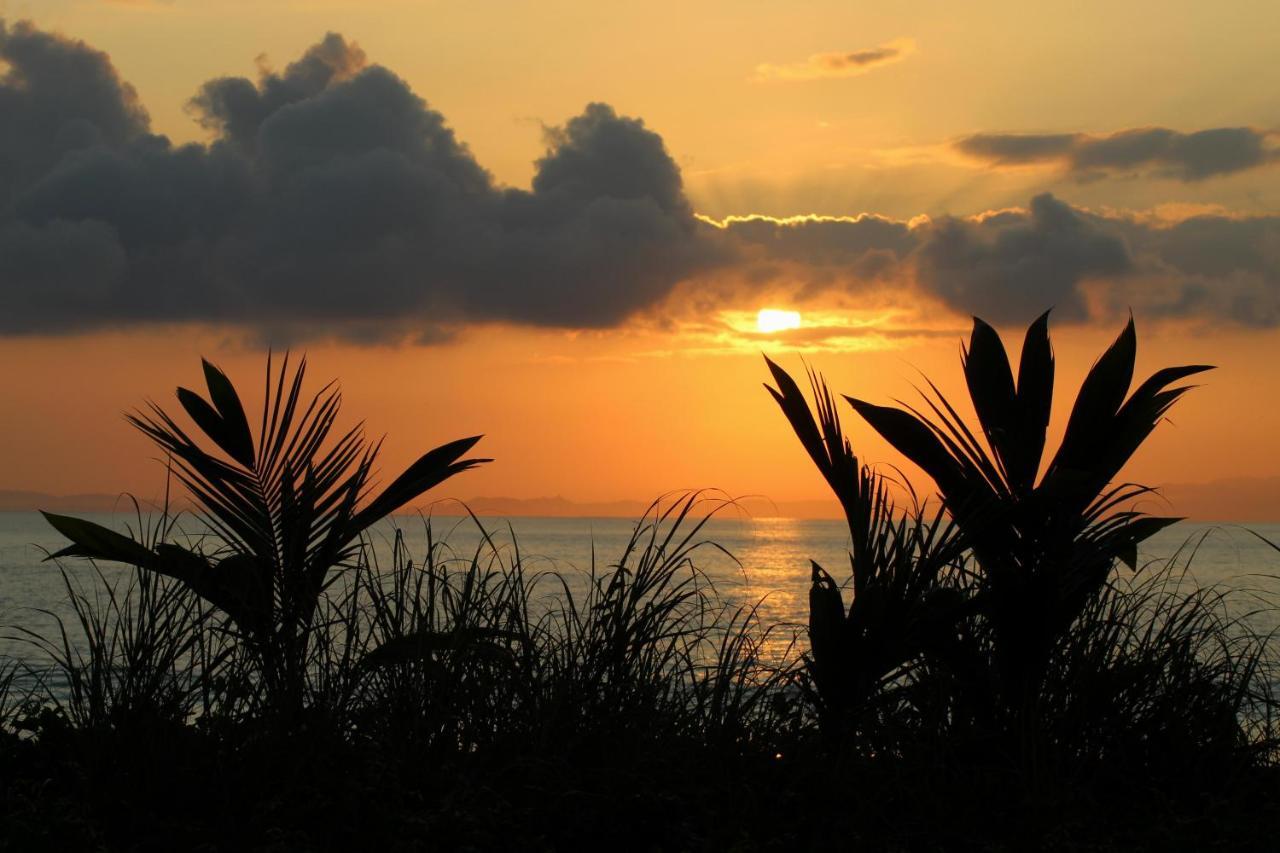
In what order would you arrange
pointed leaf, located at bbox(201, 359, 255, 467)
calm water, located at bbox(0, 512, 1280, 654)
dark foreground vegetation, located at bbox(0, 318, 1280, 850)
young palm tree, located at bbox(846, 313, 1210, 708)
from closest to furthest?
dark foreground vegetation, located at bbox(0, 318, 1280, 850) < young palm tree, located at bbox(846, 313, 1210, 708) < pointed leaf, located at bbox(201, 359, 255, 467) < calm water, located at bbox(0, 512, 1280, 654)

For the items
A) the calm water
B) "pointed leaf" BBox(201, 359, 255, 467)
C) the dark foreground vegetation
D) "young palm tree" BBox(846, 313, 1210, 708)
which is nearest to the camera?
the dark foreground vegetation

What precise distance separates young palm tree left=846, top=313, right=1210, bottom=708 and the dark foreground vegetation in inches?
0.5

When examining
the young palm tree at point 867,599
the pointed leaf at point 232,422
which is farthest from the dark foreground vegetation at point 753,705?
the pointed leaf at point 232,422

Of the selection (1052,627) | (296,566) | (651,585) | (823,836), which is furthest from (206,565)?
(1052,627)

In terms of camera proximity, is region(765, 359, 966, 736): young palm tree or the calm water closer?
region(765, 359, 966, 736): young palm tree

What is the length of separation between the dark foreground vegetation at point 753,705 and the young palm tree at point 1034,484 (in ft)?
0.04

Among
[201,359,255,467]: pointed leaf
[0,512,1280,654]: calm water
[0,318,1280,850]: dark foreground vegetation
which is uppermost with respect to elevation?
[201,359,255,467]: pointed leaf

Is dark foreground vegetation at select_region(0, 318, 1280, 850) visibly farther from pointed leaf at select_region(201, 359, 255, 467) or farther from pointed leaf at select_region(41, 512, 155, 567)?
pointed leaf at select_region(201, 359, 255, 467)

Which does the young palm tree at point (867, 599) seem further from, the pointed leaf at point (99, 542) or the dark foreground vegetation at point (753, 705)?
the pointed leaf at point (99, 542)

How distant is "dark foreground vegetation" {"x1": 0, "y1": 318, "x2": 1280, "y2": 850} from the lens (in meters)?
4.32

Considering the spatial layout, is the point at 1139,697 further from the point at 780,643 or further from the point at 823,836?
the point at 780,643

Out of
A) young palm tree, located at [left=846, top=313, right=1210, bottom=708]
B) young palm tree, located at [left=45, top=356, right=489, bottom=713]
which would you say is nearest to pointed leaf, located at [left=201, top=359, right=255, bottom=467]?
young palm tree, located at [left=45, top=356, right=489, bottom=713]

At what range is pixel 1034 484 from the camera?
5.29 meters

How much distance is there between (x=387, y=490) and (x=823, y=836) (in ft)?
8.62
